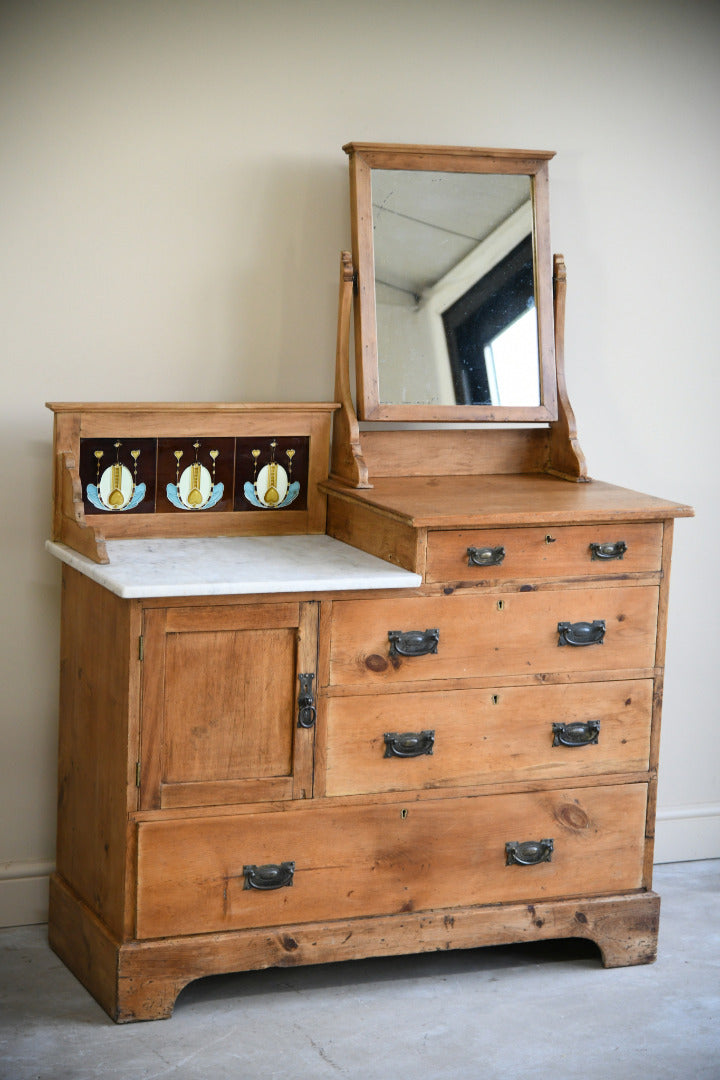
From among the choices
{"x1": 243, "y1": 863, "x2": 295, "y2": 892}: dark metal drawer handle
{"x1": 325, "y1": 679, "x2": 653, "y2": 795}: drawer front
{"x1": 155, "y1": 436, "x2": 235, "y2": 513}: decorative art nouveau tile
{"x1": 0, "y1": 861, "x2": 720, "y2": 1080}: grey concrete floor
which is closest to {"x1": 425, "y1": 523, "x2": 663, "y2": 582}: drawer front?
{"x1": 325, "y1": 679, "x2": 653, "y2": 795}: drawer front

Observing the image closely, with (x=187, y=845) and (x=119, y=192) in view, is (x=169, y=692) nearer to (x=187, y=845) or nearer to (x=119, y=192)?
(x=187, y=845)

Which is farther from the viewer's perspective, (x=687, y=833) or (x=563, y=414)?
(x=687, y=833)

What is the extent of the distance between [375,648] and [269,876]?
0.56 m

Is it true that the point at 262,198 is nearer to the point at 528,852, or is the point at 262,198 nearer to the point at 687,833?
the point at 528,852

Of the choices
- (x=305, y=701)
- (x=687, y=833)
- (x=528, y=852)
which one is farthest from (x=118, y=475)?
(x=687, y=833)

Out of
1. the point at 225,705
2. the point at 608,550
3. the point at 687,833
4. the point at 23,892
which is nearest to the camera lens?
the point at 225,705

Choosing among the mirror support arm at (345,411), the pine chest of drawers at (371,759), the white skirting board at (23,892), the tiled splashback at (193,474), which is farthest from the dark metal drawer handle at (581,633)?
the white skirting board at (23,892)

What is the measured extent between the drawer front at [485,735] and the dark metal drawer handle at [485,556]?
302 millimetres

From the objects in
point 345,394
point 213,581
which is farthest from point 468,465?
point 213,581

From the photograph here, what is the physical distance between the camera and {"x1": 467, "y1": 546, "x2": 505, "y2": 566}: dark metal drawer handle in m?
3.02

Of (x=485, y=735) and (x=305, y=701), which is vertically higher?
(x=305, y=701)

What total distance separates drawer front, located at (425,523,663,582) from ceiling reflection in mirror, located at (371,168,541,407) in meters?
0.51

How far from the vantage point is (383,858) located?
10.0 feet

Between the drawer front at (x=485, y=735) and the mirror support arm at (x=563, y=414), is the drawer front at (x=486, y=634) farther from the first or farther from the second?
the mirror support arm at (x=563, y=414)
